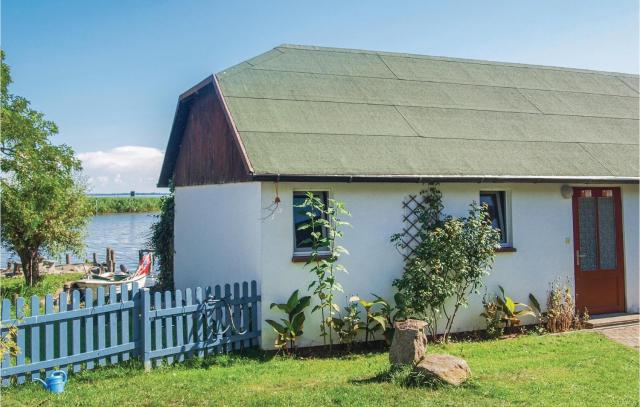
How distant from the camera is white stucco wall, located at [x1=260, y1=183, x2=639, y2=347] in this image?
30.5ft

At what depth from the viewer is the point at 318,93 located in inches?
462

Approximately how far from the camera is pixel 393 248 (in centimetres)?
1002

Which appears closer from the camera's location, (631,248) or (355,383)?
(355,383)

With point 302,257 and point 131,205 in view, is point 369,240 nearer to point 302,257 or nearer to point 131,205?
point 302,257

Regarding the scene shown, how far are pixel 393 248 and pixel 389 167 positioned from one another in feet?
4.85

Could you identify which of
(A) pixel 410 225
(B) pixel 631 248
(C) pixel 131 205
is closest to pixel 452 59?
(B) pixel 631 248

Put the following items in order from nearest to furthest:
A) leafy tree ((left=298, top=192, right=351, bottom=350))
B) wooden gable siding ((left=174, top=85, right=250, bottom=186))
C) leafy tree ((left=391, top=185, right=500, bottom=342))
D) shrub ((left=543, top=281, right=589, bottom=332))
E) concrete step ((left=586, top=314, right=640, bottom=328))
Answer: leafy tree ((left=298, top=192, right=351, bottom=350)), leafy tree ((left=391, top=185, right=500, bottom=342)), wooden gable siding ((left=174, top=85, right=250, bottom=186)), shrub ((left=543, top=281, right=589, bottom=332)), concrete step ((left=586, top=314, right=640, bottom=328))

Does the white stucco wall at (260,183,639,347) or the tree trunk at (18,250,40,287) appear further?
the tree trunk at (18,250,40,287)

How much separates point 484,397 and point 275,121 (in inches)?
242

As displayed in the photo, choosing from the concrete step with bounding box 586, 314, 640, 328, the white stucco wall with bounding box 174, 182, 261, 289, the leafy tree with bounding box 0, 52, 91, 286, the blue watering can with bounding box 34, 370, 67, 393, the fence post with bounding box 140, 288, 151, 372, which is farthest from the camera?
the leafy tree with bounding box 0, 52, 91, 286

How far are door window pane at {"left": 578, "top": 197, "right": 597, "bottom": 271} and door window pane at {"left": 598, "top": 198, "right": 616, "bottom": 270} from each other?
16 centimetres

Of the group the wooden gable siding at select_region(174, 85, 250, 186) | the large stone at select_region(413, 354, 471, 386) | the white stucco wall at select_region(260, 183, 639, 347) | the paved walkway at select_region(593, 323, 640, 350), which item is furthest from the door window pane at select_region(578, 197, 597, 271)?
the wooden gable siding at select_region(174, 85, 250, 186)

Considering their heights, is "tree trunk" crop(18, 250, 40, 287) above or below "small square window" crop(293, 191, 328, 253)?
below

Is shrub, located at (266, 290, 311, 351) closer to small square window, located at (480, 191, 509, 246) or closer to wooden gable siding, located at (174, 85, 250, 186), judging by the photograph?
wooden gable siding, located at (174, 85, 250, 186)
